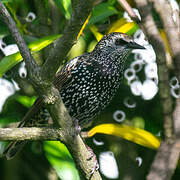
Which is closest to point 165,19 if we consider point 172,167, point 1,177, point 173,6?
point 173,6

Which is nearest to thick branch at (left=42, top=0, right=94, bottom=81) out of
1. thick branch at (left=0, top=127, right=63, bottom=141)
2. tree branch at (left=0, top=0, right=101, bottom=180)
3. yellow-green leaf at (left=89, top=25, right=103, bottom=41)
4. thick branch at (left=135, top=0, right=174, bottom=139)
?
tree branch at (left=0, top=0, right=101, bottom=180)

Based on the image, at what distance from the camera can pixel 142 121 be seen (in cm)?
392

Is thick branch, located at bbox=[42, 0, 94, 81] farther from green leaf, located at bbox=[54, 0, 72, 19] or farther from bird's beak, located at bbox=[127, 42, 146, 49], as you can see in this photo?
bird's beak, located at bbox=[127, 42, 146, 49]

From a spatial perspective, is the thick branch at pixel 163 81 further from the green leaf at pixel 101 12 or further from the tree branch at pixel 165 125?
the green leaf at pixel 101 12

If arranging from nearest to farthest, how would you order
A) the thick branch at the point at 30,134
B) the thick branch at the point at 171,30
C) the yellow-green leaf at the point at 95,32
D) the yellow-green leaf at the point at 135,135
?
the thick branch at the point at 30,134 < the thick branch at the point at 171,30 < the yellow-green leaf at the point at 135,135 < the yellow-green leaf at the point at 95,32

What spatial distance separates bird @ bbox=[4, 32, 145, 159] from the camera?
358 centimetres

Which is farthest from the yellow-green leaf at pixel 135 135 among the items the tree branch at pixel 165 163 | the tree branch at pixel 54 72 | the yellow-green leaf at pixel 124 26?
the yellow-green leaf at pixel 124 26

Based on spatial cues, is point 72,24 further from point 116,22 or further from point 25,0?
point 25,0

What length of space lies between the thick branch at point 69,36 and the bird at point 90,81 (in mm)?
1204

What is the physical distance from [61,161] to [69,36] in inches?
62.2

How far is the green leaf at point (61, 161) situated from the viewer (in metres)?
3.32

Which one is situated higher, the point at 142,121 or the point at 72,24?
the point at 72,24

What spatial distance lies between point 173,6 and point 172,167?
1.72 meters

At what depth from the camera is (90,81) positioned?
3.57m
